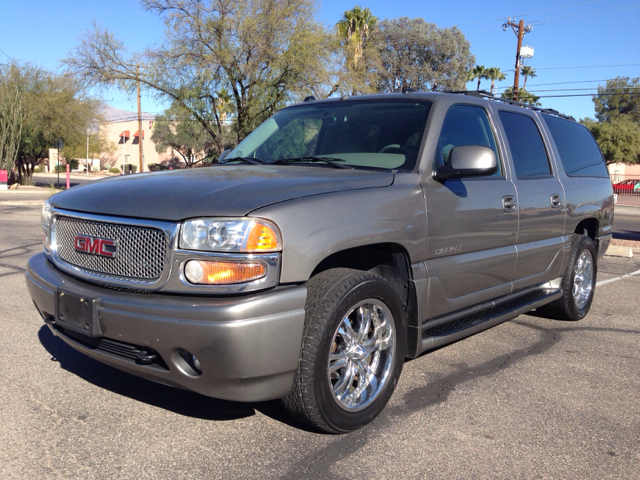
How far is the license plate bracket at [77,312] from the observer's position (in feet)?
9.53

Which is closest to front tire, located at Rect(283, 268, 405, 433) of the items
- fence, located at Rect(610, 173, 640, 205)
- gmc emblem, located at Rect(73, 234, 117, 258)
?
gmc emblem, located at Rect(73, 234, 117, 258)

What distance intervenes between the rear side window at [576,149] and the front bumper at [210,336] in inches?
143

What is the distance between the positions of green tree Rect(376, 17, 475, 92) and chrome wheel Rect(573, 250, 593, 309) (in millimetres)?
47598

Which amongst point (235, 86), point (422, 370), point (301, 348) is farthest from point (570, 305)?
point (235, 86)

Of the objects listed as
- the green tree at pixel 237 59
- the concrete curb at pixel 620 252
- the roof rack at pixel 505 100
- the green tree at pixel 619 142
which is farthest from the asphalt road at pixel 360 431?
the green tree at pixel 619 142

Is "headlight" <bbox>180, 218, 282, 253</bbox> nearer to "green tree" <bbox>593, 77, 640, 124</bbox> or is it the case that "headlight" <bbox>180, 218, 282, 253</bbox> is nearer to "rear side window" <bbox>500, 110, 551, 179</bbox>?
"rear side window" <bbox>500, 110, 551, 179</bbox>

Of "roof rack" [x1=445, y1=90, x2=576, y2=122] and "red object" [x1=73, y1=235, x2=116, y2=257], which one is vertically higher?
"roof rack" [x1=445, y1=90, x2=576, y2=122]

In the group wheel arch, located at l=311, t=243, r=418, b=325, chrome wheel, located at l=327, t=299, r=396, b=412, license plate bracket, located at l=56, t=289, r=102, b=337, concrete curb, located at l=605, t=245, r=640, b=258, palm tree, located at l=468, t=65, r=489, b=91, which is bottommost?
concrete curb, located at l=605, t=245, r=640, b=258

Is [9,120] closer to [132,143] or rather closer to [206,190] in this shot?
→ [206,190]

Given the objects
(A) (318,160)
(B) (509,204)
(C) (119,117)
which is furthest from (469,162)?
(C) (119,117)

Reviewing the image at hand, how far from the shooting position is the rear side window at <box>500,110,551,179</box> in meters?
4.63

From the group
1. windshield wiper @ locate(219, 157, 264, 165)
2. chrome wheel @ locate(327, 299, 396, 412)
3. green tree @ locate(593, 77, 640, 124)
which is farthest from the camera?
green tree @ locate(593, 77, 640, 124)

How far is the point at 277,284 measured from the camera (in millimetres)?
2766

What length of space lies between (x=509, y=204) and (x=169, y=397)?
2.69m
